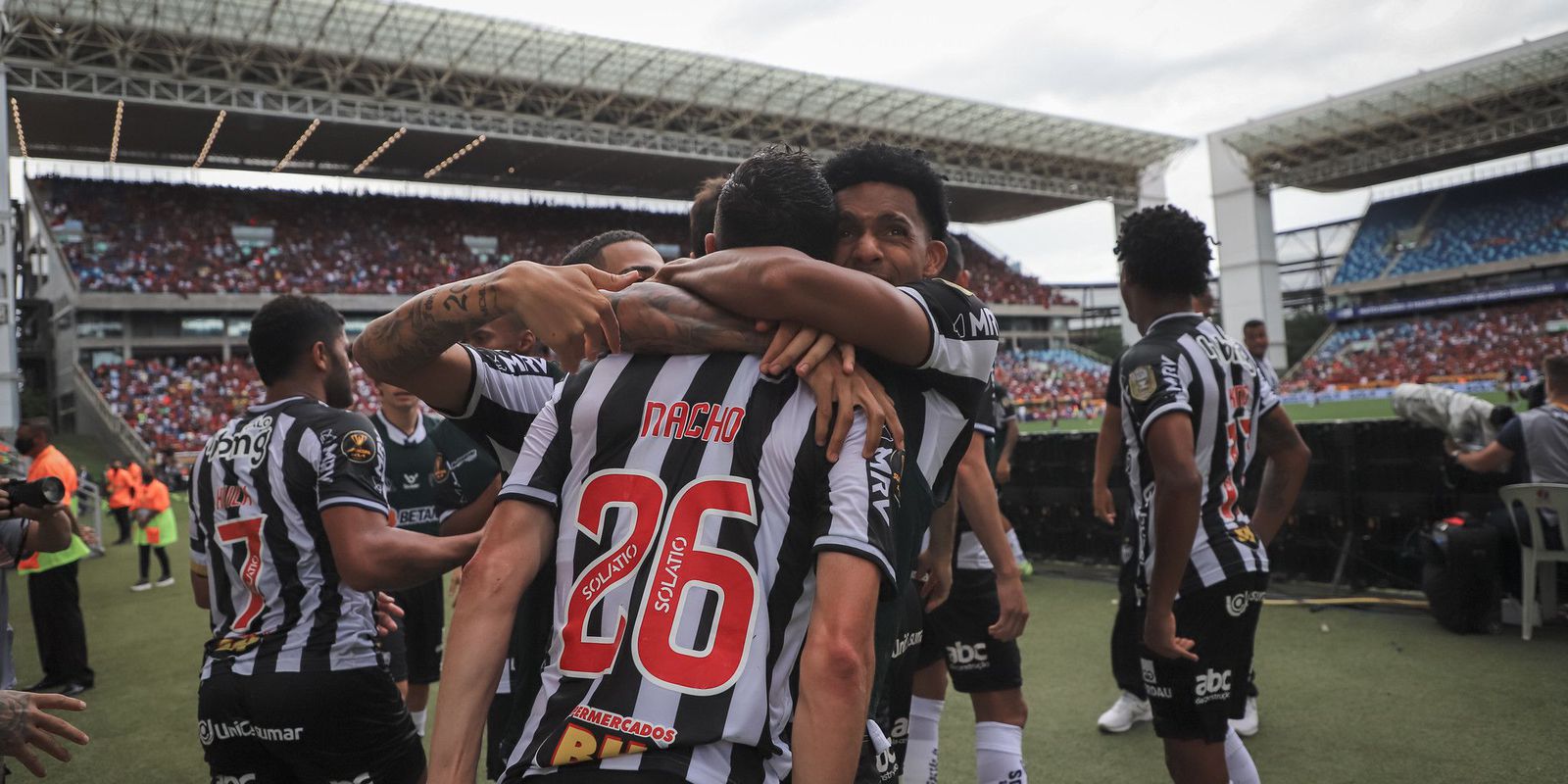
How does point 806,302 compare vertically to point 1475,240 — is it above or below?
below

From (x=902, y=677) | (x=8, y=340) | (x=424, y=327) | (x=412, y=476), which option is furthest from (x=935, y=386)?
(x=8, y=340)

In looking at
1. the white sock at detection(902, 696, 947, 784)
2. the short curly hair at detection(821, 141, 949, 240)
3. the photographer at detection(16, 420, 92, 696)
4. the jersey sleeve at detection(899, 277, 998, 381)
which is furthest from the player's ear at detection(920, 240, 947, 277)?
the photographer at detection(16, 420, 92, 696)

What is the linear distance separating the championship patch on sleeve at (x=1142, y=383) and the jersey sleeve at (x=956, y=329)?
1473 millimetres

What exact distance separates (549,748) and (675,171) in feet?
129

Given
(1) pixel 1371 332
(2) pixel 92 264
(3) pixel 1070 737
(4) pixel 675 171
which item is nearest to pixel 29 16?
(2) pixel 92 264

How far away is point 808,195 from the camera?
5.42 ft

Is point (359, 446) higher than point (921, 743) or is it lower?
higher

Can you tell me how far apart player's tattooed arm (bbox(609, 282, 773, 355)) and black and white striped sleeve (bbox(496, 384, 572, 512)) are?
0.19 meters

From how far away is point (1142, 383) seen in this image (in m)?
3.04

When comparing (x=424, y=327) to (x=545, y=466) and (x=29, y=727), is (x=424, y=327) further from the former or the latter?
(x=29, y=727)

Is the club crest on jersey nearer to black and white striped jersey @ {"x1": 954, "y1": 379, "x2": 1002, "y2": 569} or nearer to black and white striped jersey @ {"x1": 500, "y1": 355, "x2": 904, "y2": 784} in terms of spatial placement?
black and white striped jersey @ {"x1": 500, "y1": 355, "x2": 904, "y2": 784}

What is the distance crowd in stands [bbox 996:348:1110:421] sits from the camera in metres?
42.9

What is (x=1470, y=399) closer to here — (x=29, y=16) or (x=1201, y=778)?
(x=1201, y=778)

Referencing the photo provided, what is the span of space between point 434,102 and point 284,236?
10369mm
